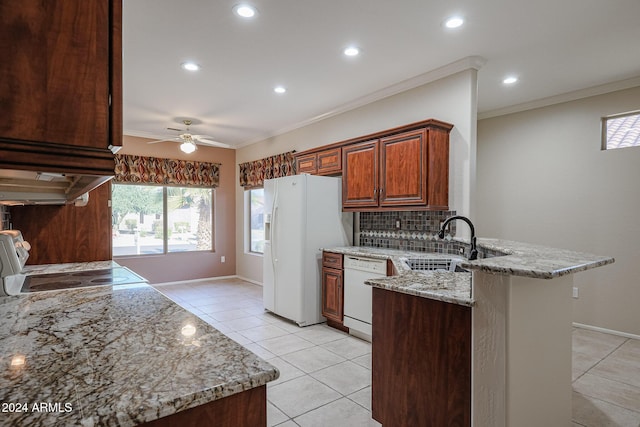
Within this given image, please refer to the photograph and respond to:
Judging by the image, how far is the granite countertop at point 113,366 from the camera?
708mm

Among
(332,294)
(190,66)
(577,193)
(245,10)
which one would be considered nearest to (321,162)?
(332,294)

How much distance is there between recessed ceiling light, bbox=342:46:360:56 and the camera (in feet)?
9.67

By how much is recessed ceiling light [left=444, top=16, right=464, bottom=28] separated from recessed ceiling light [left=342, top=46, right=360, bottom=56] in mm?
737

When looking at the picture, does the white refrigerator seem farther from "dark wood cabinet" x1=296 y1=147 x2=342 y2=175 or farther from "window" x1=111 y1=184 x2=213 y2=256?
"window" x1=111 y1=184 x2=213 y2=256

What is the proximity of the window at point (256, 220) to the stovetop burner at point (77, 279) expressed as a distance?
4.05 metres

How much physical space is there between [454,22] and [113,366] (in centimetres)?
286

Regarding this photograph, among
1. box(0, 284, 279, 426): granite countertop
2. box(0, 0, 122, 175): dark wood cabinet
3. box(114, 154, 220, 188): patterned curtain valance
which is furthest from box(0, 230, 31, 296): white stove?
box(114, 154, 220, 188): patterned curtain valance

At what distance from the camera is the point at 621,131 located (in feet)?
11.9

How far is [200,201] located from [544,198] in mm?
5604

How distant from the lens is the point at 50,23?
→ 0.70 m

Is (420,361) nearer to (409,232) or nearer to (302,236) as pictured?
(409,232)

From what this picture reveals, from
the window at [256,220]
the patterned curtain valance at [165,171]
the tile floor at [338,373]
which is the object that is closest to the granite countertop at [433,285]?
the tile floor at [338,373]

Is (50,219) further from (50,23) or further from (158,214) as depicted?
(158,214)

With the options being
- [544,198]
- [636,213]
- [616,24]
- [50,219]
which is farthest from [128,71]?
[636,213]
